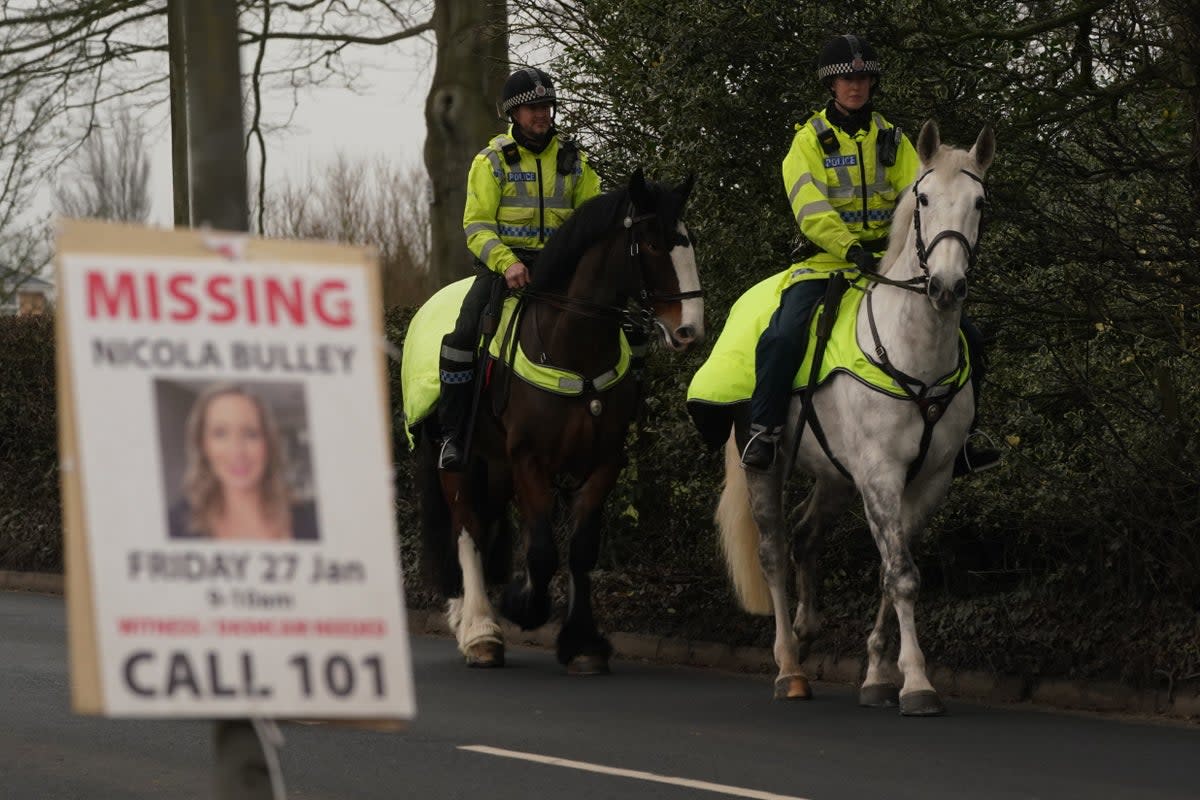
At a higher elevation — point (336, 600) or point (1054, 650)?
point (336, 600)

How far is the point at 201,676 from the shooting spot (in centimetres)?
415

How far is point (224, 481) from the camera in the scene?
4309 millimetres

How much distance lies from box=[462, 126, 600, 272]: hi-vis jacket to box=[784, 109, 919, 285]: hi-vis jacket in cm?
182

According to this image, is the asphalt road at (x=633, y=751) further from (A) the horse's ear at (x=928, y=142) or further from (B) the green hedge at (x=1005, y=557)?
(A) the horse's ear at (x=928, y=142)

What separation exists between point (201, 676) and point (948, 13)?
26.0ft

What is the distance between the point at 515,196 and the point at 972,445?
9.79 feet

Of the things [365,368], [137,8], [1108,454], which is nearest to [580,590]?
[1108,454]

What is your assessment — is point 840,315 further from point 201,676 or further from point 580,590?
point 201,676

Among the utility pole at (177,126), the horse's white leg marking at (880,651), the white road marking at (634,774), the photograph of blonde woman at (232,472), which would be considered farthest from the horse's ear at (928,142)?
the utility pole at (177,126)

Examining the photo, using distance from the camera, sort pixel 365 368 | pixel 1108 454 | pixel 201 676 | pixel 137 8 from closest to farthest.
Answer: pixel 201 676 → pixel 365 368 → pixel 1108 454 → pixel 137 8

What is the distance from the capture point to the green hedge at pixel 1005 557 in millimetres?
10156

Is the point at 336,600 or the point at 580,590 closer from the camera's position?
the point at 336,600

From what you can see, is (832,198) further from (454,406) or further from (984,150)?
(454,406)

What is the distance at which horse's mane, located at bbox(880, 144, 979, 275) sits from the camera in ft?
31.0
